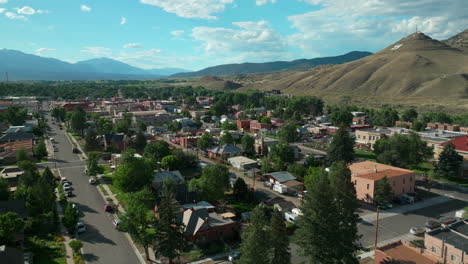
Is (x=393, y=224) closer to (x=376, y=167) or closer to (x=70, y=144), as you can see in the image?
(x=376, y=167)

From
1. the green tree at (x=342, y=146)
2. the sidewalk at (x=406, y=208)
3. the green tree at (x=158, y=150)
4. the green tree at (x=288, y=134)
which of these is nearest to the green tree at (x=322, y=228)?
the sidewalk at (x=406, y=208)

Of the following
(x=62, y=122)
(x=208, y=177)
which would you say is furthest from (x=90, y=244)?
(x=62, y=122)

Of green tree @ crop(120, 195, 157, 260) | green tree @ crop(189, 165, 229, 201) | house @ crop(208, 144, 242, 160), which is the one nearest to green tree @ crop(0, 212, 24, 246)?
green tree @ crop(120, 195, 157, 260)

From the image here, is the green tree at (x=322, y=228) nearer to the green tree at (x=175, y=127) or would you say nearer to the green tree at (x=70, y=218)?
the green tree at (x=70, y=218)

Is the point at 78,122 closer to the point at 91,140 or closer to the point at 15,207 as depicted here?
the point at 91,140

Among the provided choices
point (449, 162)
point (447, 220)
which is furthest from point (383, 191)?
point (449, 162)

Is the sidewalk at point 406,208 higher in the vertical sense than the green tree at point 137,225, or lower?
lower
